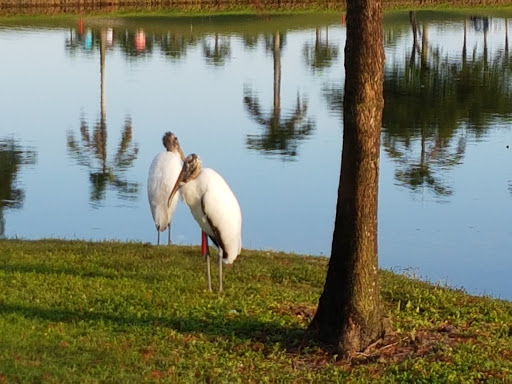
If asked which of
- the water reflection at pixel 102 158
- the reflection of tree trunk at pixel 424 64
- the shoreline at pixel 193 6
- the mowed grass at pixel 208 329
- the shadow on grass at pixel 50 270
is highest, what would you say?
the shoreline at pixel 193 6

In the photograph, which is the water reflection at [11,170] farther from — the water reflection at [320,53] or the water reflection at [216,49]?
the water reflection at [320,53]

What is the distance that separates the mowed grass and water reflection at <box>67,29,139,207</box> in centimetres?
730

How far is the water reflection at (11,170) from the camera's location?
53.8 feet

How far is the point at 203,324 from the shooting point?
7.65 m

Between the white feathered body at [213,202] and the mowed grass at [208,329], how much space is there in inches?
22.3

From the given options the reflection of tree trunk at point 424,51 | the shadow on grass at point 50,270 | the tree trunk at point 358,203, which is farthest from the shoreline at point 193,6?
the tree trunk at point 358,203

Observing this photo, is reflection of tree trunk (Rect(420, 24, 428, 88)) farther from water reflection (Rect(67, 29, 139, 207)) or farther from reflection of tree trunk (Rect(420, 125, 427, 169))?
water reflection (Rect(67, 29, 139, 207))

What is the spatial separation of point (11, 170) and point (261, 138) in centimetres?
580

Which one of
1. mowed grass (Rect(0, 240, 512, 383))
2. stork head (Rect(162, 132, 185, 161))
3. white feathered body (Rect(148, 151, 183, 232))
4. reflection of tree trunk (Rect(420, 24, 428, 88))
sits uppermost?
stork head (Rect(162, 132, 185, 161))

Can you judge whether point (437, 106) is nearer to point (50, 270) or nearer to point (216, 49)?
point (216, 49)

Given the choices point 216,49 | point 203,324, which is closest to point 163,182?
point 203,324

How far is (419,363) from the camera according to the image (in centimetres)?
679

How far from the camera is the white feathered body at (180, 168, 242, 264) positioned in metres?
8.57

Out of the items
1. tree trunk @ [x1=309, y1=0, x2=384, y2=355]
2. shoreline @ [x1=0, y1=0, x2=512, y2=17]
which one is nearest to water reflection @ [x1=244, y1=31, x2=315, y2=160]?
tree trunk @ [x1=309, y1=0, x2=384, y2=355]
